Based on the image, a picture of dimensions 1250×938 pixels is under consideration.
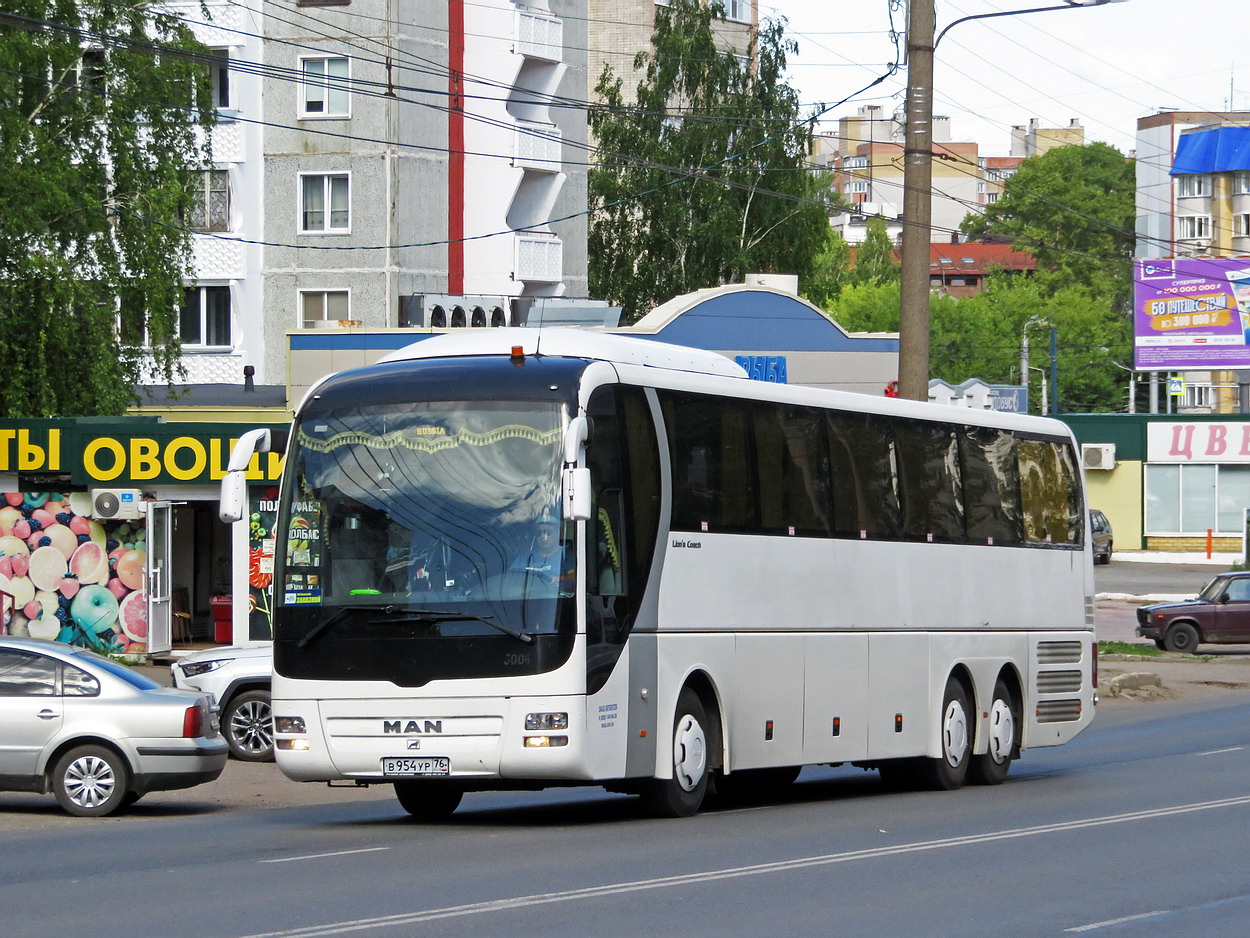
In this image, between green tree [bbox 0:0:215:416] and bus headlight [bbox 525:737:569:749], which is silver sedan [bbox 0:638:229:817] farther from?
green tree [bbox 0:0:215:416]

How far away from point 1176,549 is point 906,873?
60.8 metres

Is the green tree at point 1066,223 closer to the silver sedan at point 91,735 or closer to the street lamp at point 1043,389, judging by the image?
the street lamp at point 1043,389

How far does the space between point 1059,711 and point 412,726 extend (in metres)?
9.05

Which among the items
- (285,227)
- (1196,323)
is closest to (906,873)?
(285,227)

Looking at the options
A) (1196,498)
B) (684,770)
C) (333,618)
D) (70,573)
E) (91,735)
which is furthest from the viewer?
(1196,498)

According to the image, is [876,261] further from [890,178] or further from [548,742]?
[548,742]

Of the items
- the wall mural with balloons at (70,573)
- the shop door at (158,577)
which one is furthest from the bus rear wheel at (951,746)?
the wall mural with balloons at (70,573)

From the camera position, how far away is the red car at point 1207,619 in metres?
38.8

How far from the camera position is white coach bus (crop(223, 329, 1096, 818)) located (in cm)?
1337

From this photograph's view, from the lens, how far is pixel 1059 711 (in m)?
20.4

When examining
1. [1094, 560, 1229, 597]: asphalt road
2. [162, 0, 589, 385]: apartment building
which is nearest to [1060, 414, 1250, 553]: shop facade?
[1094, 560, 1229, 597]: asphalt road

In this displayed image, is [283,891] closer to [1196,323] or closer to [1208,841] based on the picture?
[1208,841]

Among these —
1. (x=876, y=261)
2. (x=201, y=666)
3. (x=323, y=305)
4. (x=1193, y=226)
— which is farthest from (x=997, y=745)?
(x=1193, y=226)

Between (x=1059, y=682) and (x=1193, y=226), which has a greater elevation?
(x=1193, y=226)
